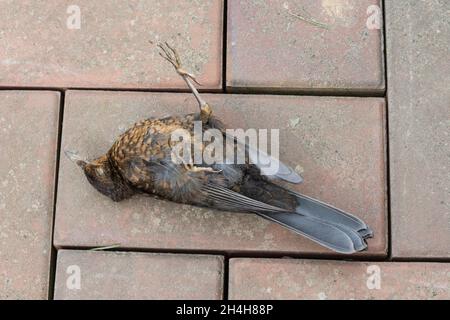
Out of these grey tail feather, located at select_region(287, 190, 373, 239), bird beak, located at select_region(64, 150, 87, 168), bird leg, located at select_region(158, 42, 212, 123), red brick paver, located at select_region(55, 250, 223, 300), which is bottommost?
red brick paver, located at select_region(55, 250, 223, 300)

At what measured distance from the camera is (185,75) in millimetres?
1916

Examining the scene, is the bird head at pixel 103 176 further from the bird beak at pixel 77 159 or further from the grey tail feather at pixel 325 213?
the grey tail feather at pixel 325 213

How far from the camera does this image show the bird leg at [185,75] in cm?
190

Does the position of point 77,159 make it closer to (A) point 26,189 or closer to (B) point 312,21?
(A) point 26,189

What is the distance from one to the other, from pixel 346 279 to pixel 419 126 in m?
0.58

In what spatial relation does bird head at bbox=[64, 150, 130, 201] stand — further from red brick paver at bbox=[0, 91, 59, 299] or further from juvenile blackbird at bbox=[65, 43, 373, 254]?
red brick paver at bbox=[0, 91, 59, 299]

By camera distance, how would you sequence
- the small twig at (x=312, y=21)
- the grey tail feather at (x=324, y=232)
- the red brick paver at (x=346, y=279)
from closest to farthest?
the grey tail feather at (x=324, y=232) → the red brick paver at (x=346, y=279) → the small twig at (x=312, y=21)

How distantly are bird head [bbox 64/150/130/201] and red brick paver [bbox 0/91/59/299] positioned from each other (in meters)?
0.18

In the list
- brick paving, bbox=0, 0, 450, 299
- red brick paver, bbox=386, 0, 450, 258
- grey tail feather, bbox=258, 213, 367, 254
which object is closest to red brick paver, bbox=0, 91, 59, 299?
brick paving, bbox=0, 0, 450, 299

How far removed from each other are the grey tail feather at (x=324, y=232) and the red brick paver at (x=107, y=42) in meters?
0.53

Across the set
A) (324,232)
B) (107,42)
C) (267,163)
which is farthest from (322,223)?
(107,42)

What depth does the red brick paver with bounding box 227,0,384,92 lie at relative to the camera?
2.22 meters

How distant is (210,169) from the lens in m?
1.85

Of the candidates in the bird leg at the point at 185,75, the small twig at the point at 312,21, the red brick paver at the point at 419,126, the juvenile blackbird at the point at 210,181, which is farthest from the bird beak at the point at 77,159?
the red brick paver at the point at 419,126
